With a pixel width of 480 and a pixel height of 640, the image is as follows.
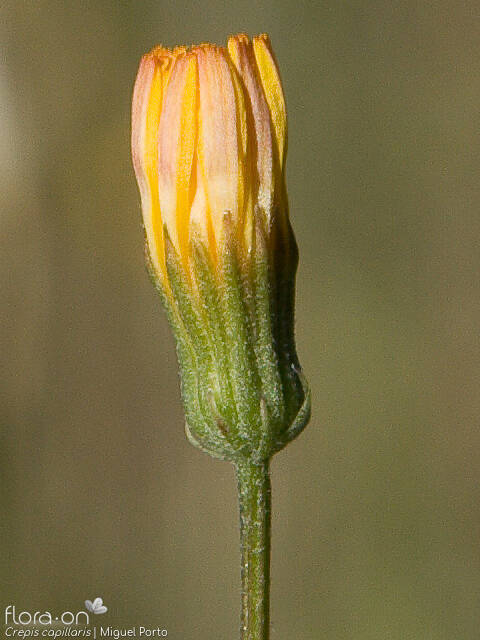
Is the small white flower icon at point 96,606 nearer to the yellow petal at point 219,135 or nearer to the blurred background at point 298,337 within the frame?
the blurred background at point 298,337

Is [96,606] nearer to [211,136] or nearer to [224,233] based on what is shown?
[224,233]

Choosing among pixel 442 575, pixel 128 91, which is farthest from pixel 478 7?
pixel 442 575

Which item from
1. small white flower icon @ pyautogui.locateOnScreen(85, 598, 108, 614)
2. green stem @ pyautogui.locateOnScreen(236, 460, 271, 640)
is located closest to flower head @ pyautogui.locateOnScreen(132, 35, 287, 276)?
green stem @ pyautogui.locateOnScreen(236, 460, 271, 640)

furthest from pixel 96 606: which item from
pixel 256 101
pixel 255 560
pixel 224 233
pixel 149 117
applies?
pixel 256 101

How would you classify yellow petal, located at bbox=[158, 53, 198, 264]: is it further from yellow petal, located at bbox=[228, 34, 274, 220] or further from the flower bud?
yellow petal, located at bbox=[228, 34, 274, 220]

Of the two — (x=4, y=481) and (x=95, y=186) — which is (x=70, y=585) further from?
(x=95, y=186)
